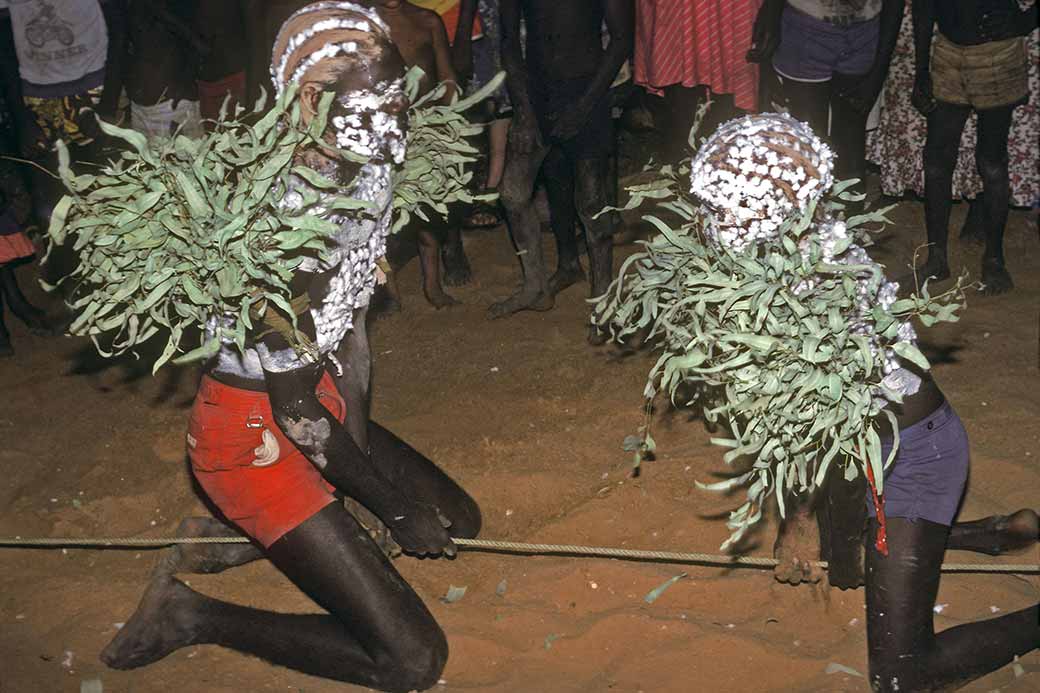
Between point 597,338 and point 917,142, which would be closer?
point 597,338

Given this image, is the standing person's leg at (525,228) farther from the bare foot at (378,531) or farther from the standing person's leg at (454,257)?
the bare foot at (378,531)

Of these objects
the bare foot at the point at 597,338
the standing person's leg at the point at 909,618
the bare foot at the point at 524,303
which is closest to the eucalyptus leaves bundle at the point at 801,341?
the standing person's leg at the point at 909,618

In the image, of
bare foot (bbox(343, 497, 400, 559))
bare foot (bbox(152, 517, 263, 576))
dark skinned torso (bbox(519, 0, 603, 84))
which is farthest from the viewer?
dark skinned torso (bbox(519, 0, 603, 84))

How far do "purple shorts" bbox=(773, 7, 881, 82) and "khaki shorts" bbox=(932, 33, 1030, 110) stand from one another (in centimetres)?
35

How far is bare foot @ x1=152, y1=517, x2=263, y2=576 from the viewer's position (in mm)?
3629

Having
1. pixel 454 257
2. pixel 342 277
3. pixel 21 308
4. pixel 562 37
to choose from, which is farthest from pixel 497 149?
pixel 342 277

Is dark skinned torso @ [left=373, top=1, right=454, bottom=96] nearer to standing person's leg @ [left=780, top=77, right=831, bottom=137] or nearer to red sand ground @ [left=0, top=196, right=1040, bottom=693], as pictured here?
red sand ground @ [left=0, top=196, right=1040, bottom=693]

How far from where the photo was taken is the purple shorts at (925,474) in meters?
3.12

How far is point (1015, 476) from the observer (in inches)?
163

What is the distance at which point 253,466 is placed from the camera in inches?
131

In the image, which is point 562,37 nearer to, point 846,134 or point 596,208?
point 596,208

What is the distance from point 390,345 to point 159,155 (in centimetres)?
287

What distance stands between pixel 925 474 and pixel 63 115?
5501 millimetres

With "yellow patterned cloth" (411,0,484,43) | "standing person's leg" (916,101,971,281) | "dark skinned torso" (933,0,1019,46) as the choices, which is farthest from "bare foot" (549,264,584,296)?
"dark skinned torso" (933,0,1019,46)
